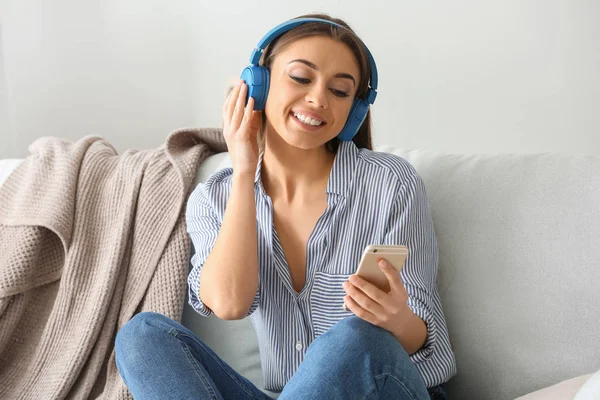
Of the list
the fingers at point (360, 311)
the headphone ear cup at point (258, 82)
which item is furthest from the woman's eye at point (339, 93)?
the fingers at point (360, 311)

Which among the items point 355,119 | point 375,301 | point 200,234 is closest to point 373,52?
point 355,119

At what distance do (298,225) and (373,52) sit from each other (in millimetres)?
771

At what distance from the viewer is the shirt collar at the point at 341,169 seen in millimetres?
1316

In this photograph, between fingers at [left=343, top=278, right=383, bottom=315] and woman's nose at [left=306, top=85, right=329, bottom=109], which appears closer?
fingers at [left=343, top=278, right=383, bottom=315]

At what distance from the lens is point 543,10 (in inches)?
67.7

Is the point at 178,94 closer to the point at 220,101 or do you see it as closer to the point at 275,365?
the point at 220,101

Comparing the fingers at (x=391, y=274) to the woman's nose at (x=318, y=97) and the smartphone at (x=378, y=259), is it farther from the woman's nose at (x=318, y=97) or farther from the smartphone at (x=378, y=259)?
the woman's nose at (x=318, y=97)

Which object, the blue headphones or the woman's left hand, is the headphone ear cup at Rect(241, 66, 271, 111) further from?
the woman's left hand

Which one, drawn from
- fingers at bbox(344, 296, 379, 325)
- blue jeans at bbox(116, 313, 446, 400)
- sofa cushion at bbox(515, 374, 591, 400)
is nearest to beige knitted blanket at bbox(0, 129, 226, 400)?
blue jeans at bbox(116, 313, 446, 400)

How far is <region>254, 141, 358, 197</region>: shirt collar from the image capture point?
132 cm

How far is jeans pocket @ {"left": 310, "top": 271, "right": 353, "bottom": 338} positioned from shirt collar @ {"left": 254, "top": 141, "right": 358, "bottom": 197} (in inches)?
6.0

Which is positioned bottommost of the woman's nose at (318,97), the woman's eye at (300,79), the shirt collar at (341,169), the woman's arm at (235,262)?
the woman's arm at (235,262)

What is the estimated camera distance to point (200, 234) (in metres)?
1.39

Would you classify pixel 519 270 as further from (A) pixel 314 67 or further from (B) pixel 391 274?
(A) pixel 314 67
